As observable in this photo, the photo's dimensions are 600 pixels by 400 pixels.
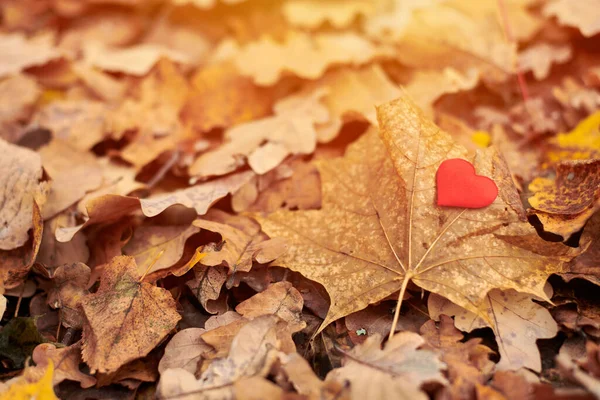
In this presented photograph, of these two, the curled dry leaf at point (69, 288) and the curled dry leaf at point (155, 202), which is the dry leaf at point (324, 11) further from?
the curled dry leaf at point (69, 288)

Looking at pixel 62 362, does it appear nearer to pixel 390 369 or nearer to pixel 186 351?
pixel 186 351

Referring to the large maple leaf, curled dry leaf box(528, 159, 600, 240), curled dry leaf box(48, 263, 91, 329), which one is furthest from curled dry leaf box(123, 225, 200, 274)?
curled dry leaf box(528, 159, 600, 240)

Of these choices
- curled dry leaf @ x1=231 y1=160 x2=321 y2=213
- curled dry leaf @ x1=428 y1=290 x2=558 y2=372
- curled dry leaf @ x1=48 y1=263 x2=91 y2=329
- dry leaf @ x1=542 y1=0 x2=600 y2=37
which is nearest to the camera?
curled dry leaf @ x1=428 y1=290 x2=558 y2=372

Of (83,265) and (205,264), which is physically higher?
(205,264)

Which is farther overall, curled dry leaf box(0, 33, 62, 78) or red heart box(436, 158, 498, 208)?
curled dry leaf box(0, 33, 62, 78)

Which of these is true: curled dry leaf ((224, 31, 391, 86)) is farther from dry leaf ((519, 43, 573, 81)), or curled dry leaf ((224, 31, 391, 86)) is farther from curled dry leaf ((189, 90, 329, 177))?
dry leaf ((519, 43, 573, 81))

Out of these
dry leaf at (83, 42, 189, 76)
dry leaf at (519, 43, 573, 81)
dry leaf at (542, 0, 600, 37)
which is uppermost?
dry leaf at (542, 0, 600, 37)

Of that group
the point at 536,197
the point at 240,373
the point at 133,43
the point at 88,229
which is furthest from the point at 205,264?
the point at 133,43

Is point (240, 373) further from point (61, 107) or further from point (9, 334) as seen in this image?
point (61, 107)
